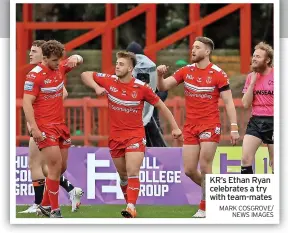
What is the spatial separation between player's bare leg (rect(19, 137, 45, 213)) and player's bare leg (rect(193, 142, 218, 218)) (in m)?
1.68

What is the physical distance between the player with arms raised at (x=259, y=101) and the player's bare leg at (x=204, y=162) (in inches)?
19.3

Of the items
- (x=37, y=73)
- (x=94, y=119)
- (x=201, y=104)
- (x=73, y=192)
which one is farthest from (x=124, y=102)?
(x=94, y=119)

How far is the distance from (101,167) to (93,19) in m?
6.69

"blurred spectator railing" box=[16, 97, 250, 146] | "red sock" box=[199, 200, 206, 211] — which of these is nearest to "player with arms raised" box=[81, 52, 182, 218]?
"red sock" box=[199, 200, 206, 211]

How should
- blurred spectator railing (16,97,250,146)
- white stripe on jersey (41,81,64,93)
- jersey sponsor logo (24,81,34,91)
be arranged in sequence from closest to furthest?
jersey sponsor logo (24,81,34,91)
white stripe on jersey (41,81,64,93)
blurred spectator railing (16,97,250,146)

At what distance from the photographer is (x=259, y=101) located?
13.1 m

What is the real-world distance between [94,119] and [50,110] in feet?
15.0

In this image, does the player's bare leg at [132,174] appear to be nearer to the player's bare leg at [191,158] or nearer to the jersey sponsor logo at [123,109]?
the jersey sponsor logo at [123,109]

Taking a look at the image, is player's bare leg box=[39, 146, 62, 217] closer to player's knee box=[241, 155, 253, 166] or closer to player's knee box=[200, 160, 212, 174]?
player's knee box=[200, 160, 212, 174]

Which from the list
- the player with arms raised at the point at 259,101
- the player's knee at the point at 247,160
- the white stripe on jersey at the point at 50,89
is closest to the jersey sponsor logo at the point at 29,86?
the white stripe on jersey at the point at 50,89

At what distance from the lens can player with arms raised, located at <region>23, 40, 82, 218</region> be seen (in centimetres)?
1223

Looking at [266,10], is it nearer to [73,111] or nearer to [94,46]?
[94,46]

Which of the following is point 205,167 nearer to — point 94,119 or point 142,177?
point 142,177
